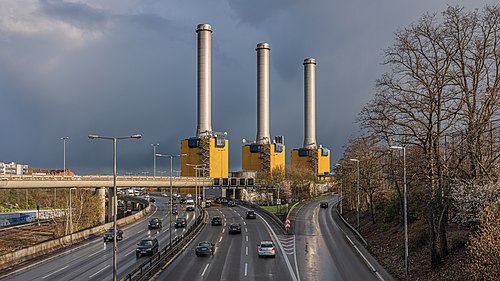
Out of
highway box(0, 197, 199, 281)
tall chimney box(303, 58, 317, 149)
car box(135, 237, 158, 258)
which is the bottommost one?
highway box(0, 197, 199, 281)

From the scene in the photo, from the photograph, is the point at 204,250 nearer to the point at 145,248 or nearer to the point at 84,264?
the point at 145,248

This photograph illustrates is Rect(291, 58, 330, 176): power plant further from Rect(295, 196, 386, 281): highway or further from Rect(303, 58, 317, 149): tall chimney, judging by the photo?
Rect(295, 196, 386, 281): highway

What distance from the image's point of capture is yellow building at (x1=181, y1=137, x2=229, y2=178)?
411 feet

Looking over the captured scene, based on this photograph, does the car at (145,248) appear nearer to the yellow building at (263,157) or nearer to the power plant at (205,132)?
the power plant at (205,132)

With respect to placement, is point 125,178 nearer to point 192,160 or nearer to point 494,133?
point 192,160

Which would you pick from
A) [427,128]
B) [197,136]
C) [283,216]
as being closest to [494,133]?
[427,128]

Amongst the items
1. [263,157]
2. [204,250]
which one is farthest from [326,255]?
[263,157]

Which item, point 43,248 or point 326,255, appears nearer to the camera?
point 326,255

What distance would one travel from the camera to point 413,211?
1940 inches

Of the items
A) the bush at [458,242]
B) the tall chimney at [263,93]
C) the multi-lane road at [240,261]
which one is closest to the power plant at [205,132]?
the tall chimney at [263,93]

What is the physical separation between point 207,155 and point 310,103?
41.8 metres

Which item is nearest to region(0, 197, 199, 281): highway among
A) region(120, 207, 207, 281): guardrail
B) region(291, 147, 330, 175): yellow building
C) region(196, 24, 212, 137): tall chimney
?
region(120, 207, 207, 281): guardrail

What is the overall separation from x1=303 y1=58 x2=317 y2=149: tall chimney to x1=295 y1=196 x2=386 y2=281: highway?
85.8 m

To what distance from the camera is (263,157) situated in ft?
472
